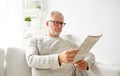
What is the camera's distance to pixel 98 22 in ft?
7.17

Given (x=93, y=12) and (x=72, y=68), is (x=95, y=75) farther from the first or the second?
(x=93, y=12)

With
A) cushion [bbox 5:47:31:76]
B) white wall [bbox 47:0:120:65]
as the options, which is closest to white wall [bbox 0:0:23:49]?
white wall [bbox 47:0:120:65]

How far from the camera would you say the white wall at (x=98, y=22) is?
80.1 inches

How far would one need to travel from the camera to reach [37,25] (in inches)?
103

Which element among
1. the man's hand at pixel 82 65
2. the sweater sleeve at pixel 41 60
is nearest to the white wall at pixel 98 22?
the man's hand at pixel 82 65

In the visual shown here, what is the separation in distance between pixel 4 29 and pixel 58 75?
1074 mm

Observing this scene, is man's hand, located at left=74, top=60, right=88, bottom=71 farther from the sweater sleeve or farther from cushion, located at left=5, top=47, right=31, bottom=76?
cushion, located at left=5, top=47, right=31, bottom=76

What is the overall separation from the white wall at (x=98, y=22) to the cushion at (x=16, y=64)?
81cm

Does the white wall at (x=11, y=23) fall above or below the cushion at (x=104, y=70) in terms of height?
above

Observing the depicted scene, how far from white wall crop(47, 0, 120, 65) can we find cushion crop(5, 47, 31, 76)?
81 centimetres

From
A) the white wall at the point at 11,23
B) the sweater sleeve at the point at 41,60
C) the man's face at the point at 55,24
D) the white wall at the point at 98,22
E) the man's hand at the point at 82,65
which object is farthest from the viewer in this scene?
the white wall at the point at 11,23

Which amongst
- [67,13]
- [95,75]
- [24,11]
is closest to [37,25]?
[24,11]

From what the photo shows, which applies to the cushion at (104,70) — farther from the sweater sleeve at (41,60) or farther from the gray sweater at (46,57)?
the sweater sleeve at (41,60)

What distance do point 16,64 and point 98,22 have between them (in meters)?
0.98
